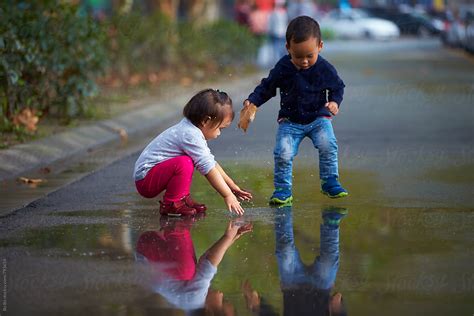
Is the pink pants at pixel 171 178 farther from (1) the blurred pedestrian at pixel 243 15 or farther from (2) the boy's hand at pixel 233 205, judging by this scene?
(1) the blurred pedestrian at pixel 243 15

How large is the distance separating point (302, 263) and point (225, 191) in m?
1.71

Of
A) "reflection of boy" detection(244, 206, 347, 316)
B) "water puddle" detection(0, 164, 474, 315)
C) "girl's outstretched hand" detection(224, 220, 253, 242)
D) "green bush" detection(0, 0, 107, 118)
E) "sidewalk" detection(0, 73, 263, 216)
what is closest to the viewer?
"reflection of boy" detection(244, 206, 347, 316)

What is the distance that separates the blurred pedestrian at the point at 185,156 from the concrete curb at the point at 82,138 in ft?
8.35

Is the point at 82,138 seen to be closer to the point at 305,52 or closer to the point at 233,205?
the point at 305,52

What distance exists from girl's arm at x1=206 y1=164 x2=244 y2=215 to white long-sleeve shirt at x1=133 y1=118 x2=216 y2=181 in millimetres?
51

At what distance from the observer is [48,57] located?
49.0ft

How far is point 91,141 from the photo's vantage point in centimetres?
1455

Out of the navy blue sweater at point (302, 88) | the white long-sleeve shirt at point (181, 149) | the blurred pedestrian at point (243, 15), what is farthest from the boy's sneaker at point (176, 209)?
the blurred pedestrian at point (243, 15)

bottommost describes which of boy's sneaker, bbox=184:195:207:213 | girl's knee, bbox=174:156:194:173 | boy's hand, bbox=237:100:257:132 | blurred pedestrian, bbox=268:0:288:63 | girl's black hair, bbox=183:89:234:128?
blurred pedestrian, bbox=268:0:288:63

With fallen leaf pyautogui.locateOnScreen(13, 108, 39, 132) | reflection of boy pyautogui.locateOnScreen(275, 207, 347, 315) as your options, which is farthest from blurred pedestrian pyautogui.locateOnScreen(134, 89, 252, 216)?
fallen leaf pyautogui.locateOnScreen(13, 108, 39, 132)

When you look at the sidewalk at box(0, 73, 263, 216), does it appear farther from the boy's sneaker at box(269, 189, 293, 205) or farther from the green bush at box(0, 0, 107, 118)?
the boy's sneaker at box(269, 189, 293, 205)

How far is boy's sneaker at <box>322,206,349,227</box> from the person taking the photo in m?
8.79

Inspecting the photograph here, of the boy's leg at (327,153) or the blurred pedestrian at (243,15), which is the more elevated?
the boy's leg at (327,153)

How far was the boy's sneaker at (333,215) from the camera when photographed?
879cm
